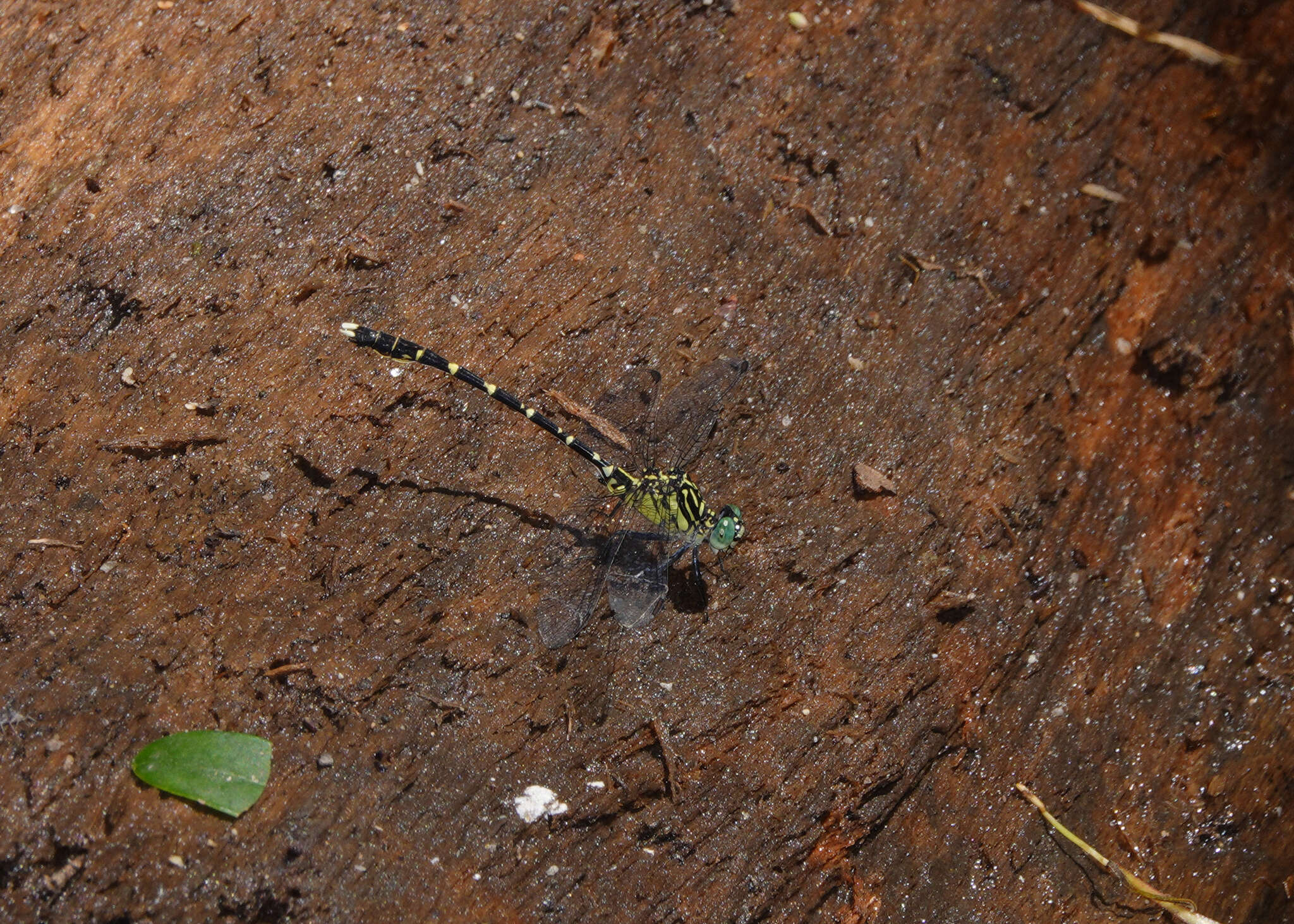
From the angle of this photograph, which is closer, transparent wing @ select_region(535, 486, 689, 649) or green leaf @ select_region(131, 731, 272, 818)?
green leaf @ select_region(131, 731, 272, 818)

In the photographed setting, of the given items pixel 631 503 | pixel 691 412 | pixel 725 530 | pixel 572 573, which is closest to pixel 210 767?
pixel 572 573

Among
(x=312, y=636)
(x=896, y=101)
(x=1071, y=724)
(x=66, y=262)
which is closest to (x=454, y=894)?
(x=312, y=636)

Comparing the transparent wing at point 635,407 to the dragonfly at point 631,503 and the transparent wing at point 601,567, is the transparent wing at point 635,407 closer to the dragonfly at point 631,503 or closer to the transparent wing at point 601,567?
the dragonfly at point 631,503

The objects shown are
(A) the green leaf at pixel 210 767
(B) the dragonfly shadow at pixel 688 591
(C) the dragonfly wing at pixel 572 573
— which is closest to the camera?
(A) the green leaf at pixel 210 767

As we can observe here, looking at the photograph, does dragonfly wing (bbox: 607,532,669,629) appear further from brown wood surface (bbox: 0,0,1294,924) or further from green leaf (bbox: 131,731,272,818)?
green leaf (bbox: 131,731,272,818)

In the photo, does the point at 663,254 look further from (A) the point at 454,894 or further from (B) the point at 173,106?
(A) the point at 454,894

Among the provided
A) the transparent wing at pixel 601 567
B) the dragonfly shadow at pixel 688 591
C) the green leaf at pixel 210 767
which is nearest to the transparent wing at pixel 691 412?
the transparent wing at pixel 601 567

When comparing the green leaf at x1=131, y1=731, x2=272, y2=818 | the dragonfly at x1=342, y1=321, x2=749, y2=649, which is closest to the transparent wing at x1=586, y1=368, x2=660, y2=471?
the dragonfly at x1=342, y1=321, x2=749, y2=649

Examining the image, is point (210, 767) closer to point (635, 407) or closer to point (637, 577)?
point (637, 577)
